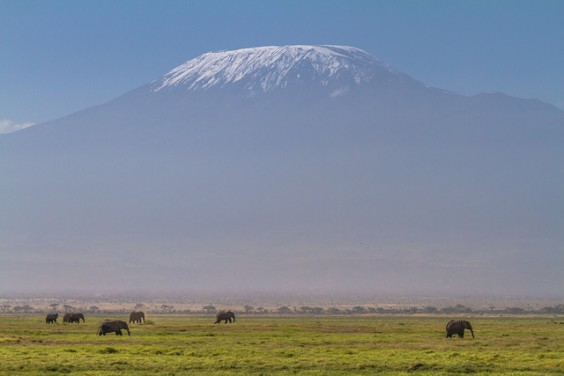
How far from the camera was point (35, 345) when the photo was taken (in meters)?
46.4

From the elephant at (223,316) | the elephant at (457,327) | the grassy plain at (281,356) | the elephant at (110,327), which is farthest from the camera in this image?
the elephant at (223,316)

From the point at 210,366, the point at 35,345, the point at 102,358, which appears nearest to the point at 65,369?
the point at 102,358

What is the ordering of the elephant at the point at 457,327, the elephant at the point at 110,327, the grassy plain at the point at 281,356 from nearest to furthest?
the grassy plain at the point at 281,356, the elephant at the point at 457,327, the elephant at the point at 110,327

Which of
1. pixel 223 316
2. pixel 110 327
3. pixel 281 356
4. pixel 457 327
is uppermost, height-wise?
pixel 223 316

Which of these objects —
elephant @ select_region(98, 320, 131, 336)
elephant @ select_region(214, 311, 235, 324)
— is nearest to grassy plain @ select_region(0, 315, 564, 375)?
elephant @ select_region(98, 320, 131, 336)

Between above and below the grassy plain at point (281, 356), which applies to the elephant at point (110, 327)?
above

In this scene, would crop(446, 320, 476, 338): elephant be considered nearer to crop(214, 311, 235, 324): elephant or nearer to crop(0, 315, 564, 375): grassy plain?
crop(0, 315, 564, 375): grassy plain

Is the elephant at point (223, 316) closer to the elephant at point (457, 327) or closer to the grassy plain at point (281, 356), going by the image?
the grassy plain at point (281, 356)

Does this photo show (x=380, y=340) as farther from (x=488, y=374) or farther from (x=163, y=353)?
(x=488, y=374)

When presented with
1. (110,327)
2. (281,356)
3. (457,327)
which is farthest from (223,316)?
(281,356)

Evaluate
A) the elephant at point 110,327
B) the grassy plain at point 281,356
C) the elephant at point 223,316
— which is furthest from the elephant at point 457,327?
the elephant at point 223,316

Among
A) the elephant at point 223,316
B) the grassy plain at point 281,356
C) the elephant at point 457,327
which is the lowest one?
the grassy plain at point 281,356

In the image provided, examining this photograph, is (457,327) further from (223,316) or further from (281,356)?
(223,316)

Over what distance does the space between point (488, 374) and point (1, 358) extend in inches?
797
